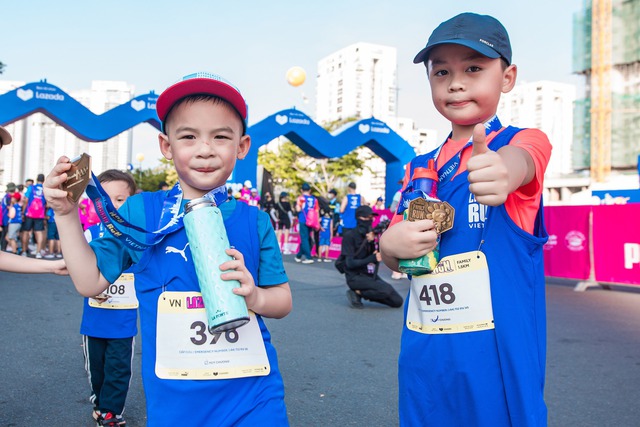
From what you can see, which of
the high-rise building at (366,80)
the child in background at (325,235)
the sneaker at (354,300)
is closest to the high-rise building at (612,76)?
the high-rise building at (366,80)

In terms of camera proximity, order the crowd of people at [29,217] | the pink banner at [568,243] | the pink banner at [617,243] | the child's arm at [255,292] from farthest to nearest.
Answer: the crowd of people at [29,217] → the pink banner at [568,243] → the pink banner at [617,243] → the child's arm at [255,292]

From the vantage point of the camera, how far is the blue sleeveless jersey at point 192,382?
1.70 metres

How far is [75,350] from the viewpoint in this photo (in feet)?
17.1

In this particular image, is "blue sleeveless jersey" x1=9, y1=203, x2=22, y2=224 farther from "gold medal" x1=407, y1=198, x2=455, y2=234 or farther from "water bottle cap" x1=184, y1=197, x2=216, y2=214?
"gold medal" x1=407, y1=198, x2=455, y2=234

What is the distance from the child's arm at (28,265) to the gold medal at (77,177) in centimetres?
44

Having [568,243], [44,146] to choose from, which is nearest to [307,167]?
[44,146]

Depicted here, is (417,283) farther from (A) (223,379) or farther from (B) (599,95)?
(B) (599,95)

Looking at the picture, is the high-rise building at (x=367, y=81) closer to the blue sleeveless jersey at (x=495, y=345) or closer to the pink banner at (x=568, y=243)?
the pink banner at (x=568, y=243)

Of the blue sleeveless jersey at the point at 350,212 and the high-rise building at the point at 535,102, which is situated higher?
the high-rise building at the point at 535,102

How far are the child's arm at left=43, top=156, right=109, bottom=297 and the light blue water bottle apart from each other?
0.36 m

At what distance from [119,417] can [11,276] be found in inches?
301

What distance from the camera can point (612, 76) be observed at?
56.1m

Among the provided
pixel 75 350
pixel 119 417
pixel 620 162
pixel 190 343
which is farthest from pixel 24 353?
pixel 620 162

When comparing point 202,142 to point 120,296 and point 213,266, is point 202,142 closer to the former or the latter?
point 213,266
